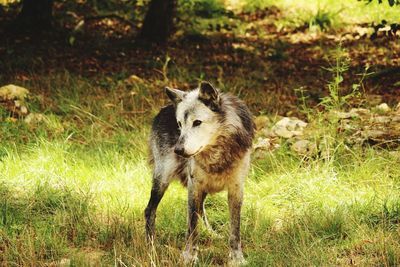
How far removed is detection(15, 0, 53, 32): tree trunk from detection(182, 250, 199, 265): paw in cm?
948

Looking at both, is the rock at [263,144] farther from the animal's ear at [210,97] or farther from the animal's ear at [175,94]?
the animal's ear at [210,97]

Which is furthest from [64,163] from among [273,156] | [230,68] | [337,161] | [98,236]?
[230,68]

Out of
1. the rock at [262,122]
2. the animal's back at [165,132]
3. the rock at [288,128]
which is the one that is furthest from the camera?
the rock at [262,122]

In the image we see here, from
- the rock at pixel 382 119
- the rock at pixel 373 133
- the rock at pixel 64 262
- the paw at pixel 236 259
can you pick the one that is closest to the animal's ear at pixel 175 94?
the paw at pixel 236 259

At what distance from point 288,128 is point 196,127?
11.1 ft

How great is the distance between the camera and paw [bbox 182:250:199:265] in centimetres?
503

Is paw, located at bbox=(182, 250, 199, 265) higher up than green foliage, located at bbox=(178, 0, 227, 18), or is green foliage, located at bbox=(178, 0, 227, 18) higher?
paw, located at bbox=(182, 250, 199, 265)

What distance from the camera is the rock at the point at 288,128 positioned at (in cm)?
793

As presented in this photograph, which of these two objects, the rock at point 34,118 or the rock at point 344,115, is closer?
the rock at point 344,115

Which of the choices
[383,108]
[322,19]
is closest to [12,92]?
[383,108]

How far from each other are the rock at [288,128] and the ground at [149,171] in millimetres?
220

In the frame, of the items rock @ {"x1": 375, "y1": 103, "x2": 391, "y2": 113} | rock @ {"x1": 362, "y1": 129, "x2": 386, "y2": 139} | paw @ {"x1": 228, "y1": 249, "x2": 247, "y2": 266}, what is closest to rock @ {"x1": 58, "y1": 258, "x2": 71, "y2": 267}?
paw @ {"x1": 228, "y1": 249, "x2": 247, "y2": 266}

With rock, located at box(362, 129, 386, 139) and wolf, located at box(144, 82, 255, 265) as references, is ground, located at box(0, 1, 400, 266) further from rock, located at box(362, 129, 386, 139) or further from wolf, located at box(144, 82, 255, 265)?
wolf, located at box(144, 82, 255, 265)

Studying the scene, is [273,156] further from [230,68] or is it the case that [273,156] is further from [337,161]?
[230,68]
